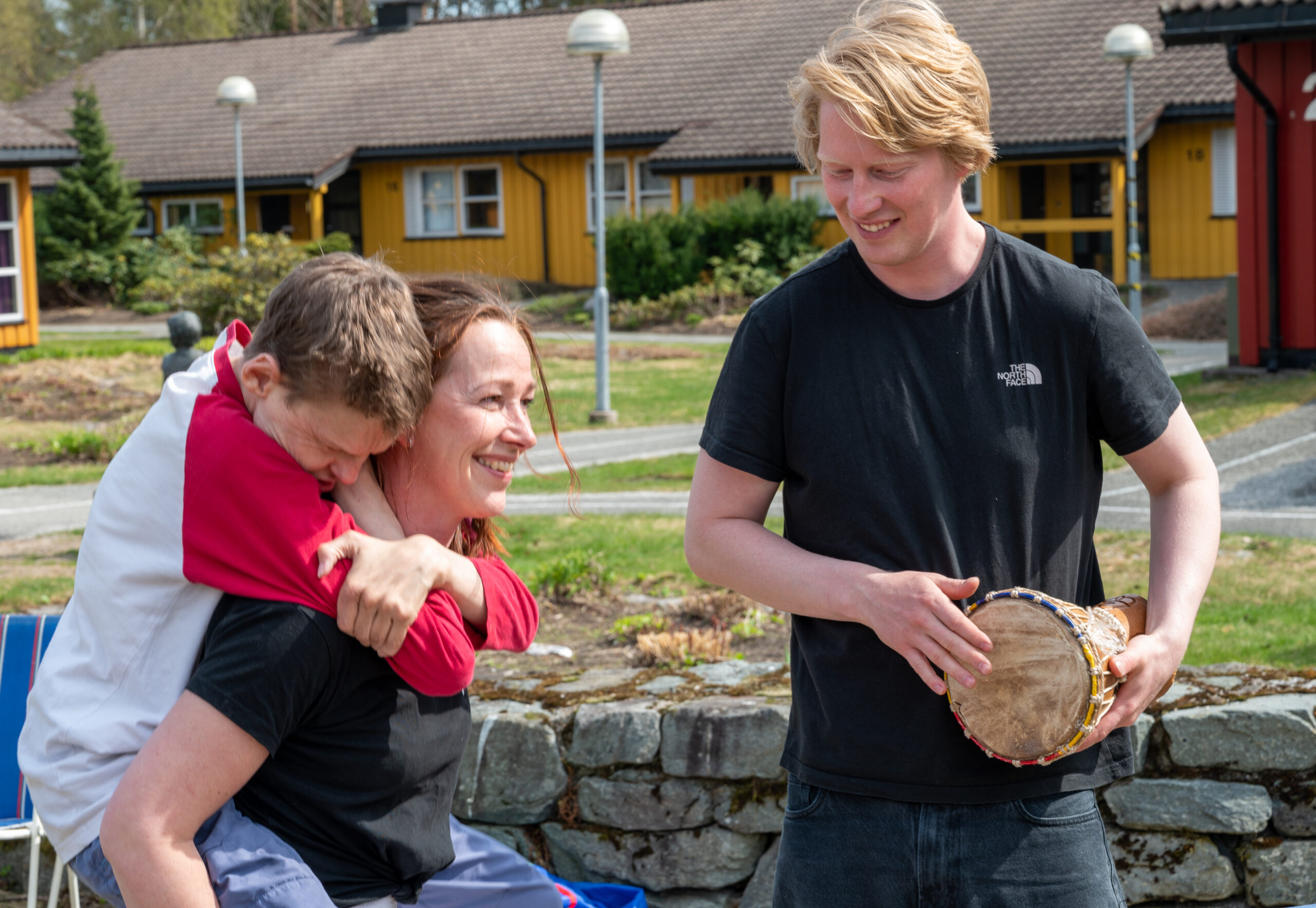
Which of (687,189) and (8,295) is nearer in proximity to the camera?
(8,295)

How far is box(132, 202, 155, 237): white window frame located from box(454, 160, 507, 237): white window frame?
24.4 ft

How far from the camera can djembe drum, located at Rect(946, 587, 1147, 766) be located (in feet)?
6.88

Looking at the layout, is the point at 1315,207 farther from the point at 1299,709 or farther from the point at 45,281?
the point at 45,281

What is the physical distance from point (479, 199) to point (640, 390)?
16.5 m

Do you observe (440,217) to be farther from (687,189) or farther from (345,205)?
(687,189)

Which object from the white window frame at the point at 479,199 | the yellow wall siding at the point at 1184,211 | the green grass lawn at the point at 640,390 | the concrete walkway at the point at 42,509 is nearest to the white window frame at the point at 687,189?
the white window frame at the point at 479,199

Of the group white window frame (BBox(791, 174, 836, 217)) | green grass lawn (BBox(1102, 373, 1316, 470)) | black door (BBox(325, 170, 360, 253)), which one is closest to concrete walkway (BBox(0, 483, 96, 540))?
green grass lawn (BBox(1102, 373, 1316, 470))

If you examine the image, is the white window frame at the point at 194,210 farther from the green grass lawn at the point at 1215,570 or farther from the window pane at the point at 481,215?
the green grass lawn at the point at 1215,570

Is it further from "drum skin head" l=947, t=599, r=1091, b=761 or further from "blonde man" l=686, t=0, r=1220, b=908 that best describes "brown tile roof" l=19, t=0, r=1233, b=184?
"drum skin head" l=947, t=599, r=1091, b=761

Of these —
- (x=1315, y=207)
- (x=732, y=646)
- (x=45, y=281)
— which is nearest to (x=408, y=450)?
(x=732, y=646)

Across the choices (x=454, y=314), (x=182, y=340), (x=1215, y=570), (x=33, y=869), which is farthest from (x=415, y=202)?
(x=454, y=314)

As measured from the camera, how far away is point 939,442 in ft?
7.24

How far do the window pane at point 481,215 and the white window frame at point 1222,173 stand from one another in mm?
14827

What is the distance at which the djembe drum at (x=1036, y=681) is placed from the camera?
2096 millimetres
